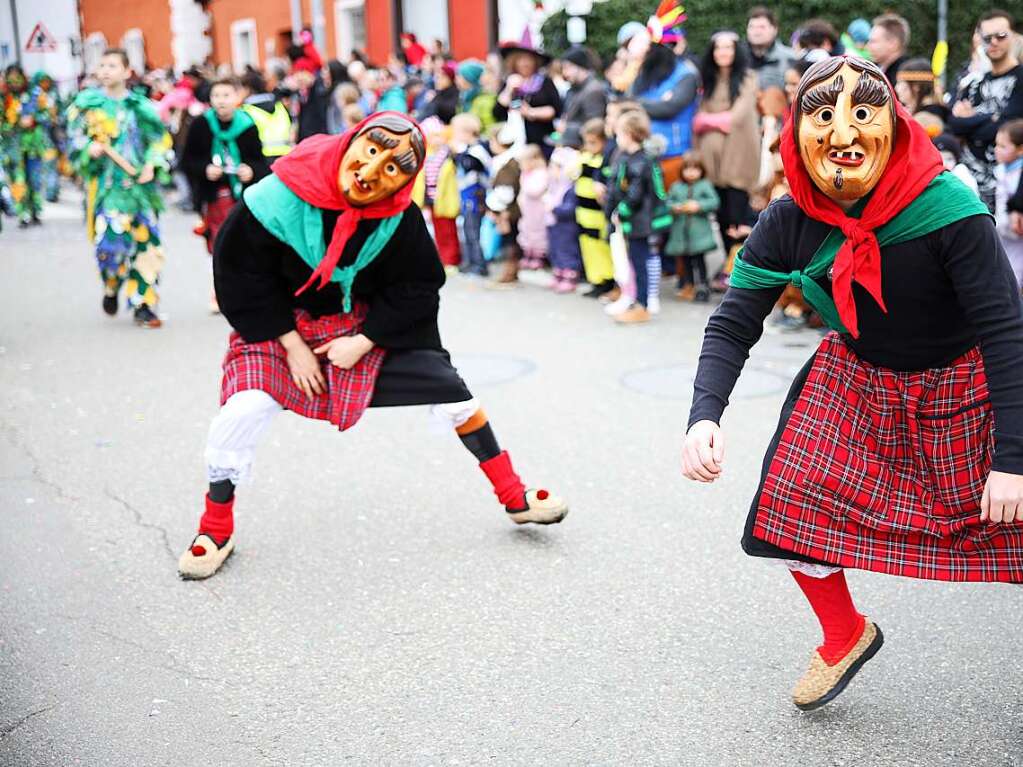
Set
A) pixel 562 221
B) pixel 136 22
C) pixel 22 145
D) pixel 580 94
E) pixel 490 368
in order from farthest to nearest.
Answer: pixel 136 22 → pixel 22 145 → pixel 580 94 → pixel 562 221 → pixel 490 368

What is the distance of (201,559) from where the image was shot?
437 cm

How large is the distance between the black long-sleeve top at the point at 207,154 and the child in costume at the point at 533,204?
7.59 ft

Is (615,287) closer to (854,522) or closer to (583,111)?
(583,111)

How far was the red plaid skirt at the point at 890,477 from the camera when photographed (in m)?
2.94

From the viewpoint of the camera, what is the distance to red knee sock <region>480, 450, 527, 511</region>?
4668 millimetres

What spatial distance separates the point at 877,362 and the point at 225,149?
6.81 metres

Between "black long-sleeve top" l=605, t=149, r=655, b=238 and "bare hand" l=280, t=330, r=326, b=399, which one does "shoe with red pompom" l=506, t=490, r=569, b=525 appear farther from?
"black long-sleeve top" l=605, t=149, r=655, b=238

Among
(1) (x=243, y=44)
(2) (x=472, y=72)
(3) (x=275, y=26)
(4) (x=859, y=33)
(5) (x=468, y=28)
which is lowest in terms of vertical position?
(2) (x=472, y=72)

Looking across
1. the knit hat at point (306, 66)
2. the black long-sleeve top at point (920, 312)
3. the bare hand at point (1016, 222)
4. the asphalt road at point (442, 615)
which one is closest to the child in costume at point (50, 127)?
the knit hat at point (306, 66)

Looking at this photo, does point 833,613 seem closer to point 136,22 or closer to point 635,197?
point 635,197

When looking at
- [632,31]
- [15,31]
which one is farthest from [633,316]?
[15,31]

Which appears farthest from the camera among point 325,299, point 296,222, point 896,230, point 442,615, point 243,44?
point 243,44

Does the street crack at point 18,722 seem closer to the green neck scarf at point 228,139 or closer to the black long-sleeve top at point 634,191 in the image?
the green neck scarf at point 228,139

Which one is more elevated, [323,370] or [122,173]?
[122,173]
